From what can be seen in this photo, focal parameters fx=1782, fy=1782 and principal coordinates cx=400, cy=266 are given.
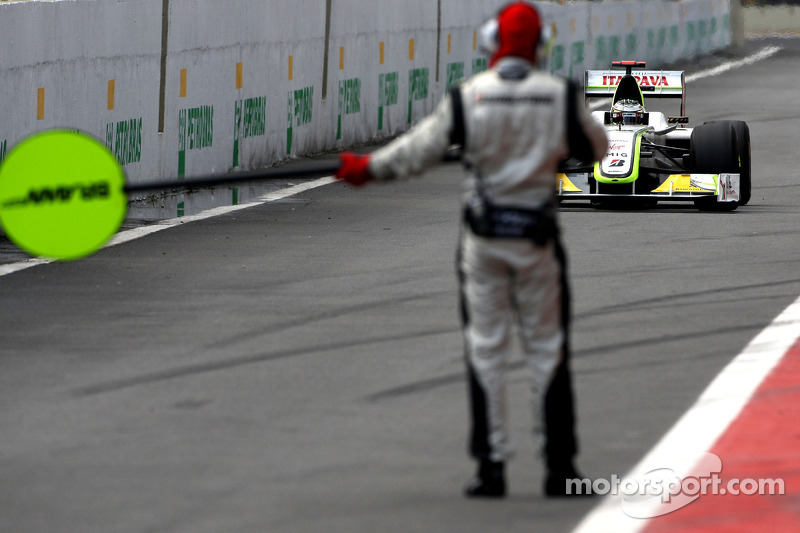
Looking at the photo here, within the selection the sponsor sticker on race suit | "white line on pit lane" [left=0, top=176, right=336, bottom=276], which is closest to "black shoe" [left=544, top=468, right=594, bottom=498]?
"white line on pit lane" [left=0, top=176, right=336, bottom=276]

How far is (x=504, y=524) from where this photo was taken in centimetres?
590

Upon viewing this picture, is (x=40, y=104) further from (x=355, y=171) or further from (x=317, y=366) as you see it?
(x=355, y=171)

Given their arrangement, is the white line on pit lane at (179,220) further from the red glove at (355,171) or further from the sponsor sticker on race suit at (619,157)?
the red glove at (355,171)

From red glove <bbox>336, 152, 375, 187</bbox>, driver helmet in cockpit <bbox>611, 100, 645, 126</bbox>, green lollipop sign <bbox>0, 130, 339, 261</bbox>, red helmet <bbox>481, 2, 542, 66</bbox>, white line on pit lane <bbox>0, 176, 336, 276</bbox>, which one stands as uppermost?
red helmet <bbox>481, 2, 542, 66</bbox>

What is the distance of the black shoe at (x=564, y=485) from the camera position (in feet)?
20.4

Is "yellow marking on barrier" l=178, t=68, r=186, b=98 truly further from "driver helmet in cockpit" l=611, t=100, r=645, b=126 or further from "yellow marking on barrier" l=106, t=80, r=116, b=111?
"driver helmet in cockpit" l=611, t=100, r=645, b=126

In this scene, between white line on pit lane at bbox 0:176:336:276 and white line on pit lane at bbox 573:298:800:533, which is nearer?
white line on pit lane at bbox 573:298:800:533

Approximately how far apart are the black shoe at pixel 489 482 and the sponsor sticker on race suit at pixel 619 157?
977 centimetres

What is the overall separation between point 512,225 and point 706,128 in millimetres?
10704

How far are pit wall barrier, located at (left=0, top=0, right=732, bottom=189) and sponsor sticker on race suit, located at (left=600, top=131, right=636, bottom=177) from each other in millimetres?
4674

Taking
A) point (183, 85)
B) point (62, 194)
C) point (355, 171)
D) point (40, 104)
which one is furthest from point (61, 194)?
point (183, 85)

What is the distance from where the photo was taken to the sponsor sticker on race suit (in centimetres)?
1580

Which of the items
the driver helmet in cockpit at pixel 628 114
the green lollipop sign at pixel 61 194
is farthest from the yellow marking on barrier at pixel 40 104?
the green lollipop sign at pixel 61 194

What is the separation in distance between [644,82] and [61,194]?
1217cm
